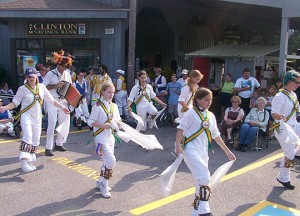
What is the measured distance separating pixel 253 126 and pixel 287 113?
2.80 meters

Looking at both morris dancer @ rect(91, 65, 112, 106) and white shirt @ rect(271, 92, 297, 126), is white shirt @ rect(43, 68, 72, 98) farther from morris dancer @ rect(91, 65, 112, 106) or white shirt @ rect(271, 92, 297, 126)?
white shirt @ rect(271, 92, 297, 126)

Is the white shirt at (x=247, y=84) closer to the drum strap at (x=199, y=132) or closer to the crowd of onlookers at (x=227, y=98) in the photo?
the crowd of onlookers at (x=227, y=98)

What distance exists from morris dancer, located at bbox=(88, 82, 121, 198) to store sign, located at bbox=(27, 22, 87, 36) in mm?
9196

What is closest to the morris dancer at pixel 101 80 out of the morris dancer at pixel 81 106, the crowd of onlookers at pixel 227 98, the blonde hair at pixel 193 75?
the crowd of onlookers at pixel 227 98

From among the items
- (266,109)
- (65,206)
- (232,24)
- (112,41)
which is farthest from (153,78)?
(65,206)

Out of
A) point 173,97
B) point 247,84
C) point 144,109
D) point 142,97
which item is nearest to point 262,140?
point 247,84

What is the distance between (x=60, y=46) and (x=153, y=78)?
153 inches

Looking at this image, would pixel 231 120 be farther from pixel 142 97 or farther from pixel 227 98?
pixel 227 98

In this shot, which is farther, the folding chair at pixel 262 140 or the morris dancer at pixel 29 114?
the folding chair at pixel 262 140

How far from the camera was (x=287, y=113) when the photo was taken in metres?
6.43

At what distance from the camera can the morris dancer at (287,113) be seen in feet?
20.4

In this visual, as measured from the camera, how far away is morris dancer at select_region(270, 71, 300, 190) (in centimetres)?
622

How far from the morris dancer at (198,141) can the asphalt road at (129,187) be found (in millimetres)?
763

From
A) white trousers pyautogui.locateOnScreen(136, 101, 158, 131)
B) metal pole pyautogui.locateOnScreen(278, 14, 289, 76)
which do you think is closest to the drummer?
white trousers pyautogui.locateOnScreen(136, 101, 158, 131)
